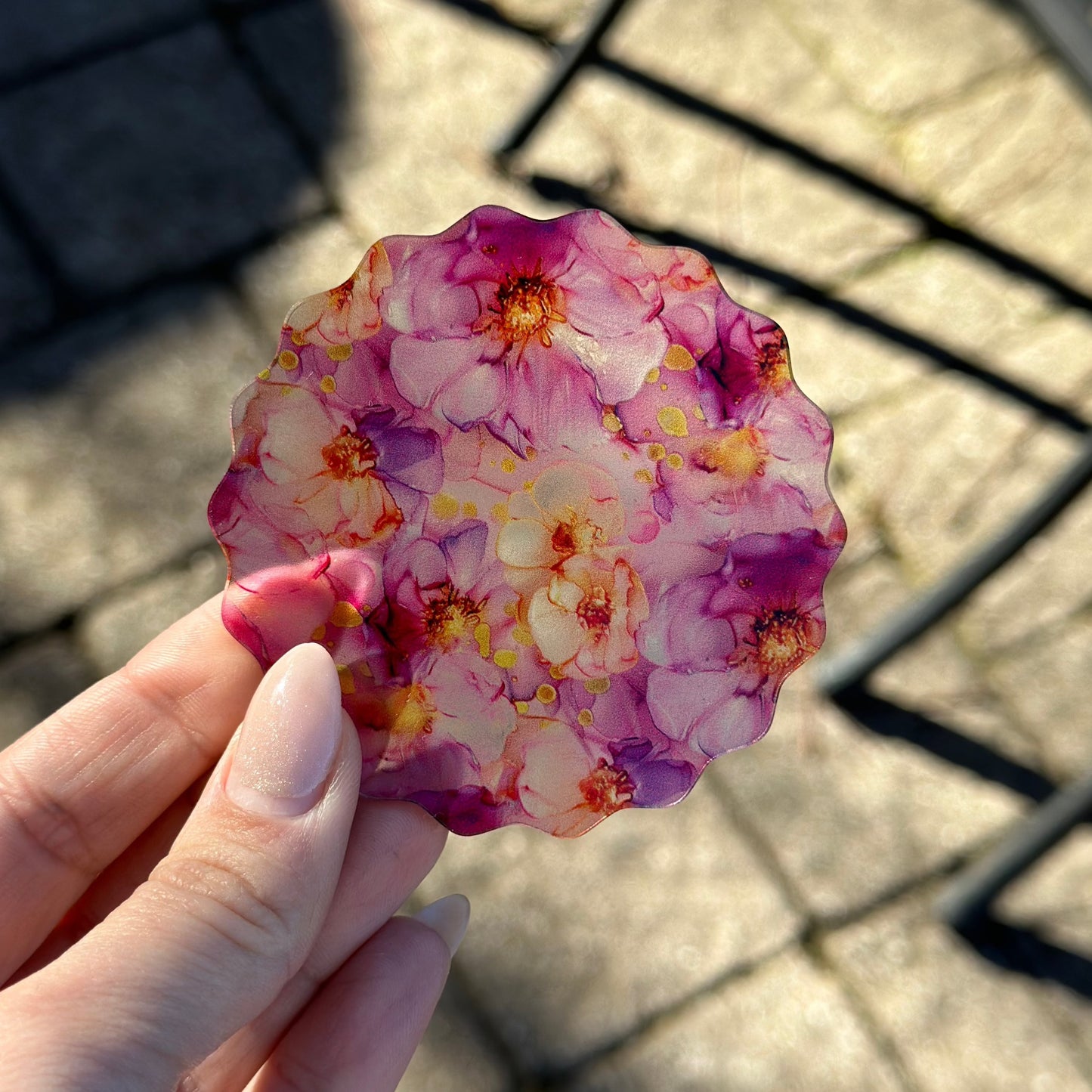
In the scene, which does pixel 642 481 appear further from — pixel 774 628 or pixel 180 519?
pixel 180 519

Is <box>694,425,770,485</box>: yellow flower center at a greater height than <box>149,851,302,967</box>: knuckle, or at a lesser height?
greater

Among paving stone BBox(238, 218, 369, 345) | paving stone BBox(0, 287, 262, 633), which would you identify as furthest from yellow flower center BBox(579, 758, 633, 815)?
paving stone BBox(238, 218, 369, 345)

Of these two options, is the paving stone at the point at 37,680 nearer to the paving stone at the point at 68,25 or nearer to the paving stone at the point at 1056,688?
the paving stone at the point at 68,25

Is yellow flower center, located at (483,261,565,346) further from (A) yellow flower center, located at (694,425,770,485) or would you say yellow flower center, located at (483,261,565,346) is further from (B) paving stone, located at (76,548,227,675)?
(B) paving stone, located at (76,548,227,675)

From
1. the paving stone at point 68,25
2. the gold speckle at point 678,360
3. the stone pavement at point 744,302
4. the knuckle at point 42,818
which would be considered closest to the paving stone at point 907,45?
the stone pavement at point 744,302

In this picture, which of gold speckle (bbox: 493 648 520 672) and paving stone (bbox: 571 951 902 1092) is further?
paving stone (bbox: 571 951 902 1092)

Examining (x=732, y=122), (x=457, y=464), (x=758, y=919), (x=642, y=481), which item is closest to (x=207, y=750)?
(x=457, y=464)
